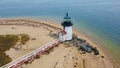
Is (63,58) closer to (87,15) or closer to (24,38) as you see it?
(24,38)

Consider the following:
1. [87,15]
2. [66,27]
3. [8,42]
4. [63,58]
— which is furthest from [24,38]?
[87,15]

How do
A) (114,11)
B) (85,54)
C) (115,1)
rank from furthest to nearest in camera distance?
(115,1) → (114,11) → (85,54)

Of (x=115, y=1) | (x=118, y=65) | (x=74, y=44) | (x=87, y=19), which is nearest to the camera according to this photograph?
(x=118, y=65)

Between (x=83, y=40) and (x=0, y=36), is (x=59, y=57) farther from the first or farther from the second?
(x=0, y=36)

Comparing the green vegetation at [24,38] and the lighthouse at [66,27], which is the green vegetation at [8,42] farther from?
the lighthouse at [66,27]

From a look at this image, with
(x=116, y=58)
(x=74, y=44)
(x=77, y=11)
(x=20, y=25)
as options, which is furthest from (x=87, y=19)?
(x=116, y=58)

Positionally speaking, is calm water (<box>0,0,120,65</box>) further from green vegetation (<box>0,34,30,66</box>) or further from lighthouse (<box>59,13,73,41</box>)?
green vegetation (<box>0,34,30,66</box>)

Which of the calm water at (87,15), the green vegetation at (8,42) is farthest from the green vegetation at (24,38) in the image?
the calm water at (87,15)
